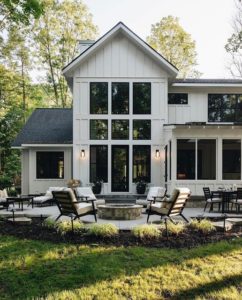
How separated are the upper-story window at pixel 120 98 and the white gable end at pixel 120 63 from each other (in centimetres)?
53

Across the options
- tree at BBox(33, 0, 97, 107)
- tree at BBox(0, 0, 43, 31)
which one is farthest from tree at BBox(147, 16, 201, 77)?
tree at BBox(0, 0, 43, 31)

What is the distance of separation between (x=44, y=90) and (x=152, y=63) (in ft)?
58.6

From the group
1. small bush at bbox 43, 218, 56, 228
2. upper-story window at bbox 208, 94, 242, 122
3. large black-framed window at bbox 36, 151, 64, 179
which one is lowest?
small bush at bbox 43, 218, 56, 228

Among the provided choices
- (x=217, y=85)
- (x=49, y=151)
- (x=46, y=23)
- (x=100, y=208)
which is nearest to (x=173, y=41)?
(x=46, y=23)

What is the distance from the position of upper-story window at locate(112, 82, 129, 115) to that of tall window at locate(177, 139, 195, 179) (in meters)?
3.38

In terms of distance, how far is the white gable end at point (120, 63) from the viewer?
17297 millimetres

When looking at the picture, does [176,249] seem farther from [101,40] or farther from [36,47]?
[36,47]

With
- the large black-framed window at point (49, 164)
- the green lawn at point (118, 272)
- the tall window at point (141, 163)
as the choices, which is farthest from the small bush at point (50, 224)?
the large black-framed window at point (49, 164)

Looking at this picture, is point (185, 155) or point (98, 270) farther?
point (185, 155)

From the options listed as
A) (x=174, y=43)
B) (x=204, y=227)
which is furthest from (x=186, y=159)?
(x=174, y=43)

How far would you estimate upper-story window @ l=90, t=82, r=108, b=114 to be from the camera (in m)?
17.4

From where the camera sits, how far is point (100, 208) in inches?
436

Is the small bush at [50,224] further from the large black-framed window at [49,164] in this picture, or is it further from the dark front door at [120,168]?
the large black-framed window at [49,164]

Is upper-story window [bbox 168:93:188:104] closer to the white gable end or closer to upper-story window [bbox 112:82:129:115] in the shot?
the white gable end
